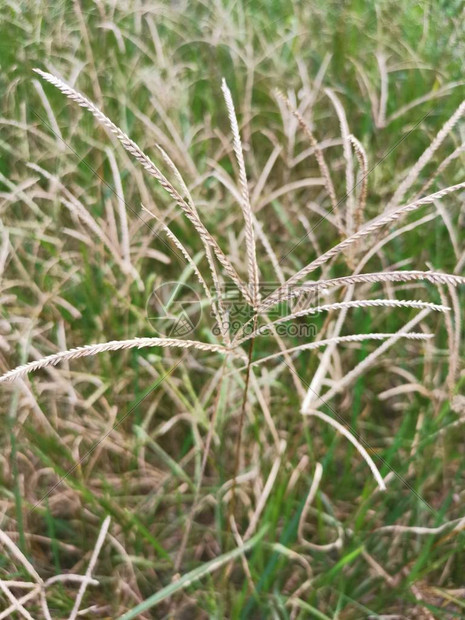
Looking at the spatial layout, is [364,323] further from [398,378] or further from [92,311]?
[92,311]

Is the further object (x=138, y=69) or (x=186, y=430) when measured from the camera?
(x=138, y=69)

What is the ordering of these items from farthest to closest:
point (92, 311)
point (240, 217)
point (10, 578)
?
point (240, 217) → point (92, 311) → point (10, 578)

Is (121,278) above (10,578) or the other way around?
above

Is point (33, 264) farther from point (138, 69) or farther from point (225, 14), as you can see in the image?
point (225, 14)

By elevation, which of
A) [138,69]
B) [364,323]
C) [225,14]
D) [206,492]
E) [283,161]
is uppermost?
[225,14]

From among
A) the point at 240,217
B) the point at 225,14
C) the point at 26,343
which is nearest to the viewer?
the point at 26,343

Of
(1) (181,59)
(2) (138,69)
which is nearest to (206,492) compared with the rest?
(2) (138,69)
